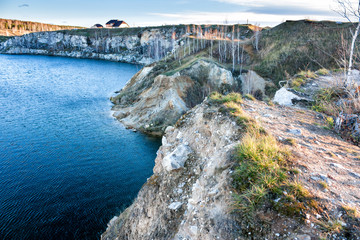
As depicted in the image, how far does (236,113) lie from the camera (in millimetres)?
8375

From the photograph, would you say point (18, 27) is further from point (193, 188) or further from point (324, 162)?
point (324, 162)

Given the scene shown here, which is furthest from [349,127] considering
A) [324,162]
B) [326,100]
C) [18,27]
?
→ [18,27]

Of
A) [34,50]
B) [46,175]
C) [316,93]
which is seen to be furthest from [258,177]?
[34,50]

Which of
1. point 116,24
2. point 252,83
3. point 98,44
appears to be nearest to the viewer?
point 252,83

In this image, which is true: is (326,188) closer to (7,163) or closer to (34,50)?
(7,163)

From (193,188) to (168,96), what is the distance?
2858cm

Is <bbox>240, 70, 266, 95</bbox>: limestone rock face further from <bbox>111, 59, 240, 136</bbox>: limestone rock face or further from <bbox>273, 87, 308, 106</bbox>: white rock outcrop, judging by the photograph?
<bbox>273, 87, 308, 106</bbox>: white rock outcrop

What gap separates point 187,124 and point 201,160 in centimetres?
278

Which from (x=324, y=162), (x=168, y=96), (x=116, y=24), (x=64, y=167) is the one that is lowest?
(x=64, y=167)

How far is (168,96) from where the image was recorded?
3484cm

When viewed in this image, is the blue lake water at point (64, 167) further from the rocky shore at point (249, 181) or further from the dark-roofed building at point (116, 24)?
the dark-roofed building at point (116, 24)

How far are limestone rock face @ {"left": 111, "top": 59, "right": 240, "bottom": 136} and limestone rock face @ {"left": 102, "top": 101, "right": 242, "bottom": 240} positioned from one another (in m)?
21.7

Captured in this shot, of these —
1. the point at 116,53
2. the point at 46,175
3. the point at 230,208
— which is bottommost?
the point at 46,175

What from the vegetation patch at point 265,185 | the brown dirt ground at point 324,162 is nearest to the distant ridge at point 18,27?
the brown dirt ground at point 324,162
